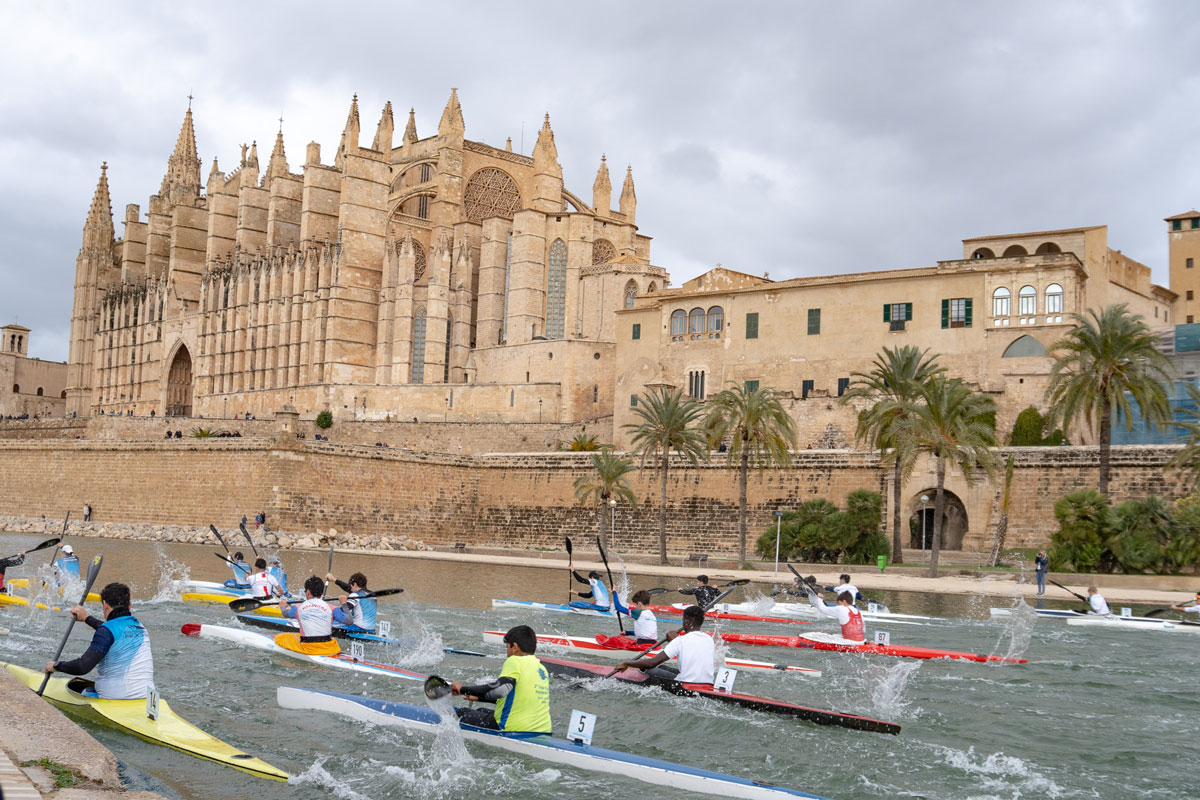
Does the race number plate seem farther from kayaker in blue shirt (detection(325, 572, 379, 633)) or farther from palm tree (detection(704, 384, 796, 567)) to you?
palm tree (detection(704, 384, 796, 567))

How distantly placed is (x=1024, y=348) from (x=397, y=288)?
1456 inches

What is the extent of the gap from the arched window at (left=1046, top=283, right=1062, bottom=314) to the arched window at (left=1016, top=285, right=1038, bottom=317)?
1.42 ft

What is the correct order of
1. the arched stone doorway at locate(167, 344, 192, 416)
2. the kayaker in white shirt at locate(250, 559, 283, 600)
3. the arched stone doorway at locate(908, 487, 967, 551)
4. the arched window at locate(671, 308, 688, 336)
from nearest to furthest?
the kayaker in white shirt at locate(250, 559, 283, 600) < the arched stone doorway at locate(908, 487, 967, 551) < the arched window at locate(671, 308, 688, 336) < the arched stone doorway at locate(167, 344, 192, 416)

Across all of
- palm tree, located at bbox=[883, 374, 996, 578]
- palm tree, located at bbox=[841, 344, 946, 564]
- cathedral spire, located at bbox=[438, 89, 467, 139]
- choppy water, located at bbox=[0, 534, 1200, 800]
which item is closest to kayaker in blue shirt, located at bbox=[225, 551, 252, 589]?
choppy water, located at bbox=[0, 534, 1200, 800]

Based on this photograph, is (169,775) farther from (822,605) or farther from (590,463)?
(590,463)

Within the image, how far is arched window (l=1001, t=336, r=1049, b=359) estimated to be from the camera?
43.4m

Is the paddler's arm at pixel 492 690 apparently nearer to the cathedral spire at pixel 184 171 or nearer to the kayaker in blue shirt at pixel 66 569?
the kayaker in blue shirt at pixel 66 569

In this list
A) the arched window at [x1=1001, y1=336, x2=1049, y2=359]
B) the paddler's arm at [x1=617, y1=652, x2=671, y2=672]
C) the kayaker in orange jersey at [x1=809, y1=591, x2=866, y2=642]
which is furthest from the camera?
the arched window at [x1=1001, y1=336, x2=1049, y2=359]

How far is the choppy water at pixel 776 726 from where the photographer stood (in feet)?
33.7

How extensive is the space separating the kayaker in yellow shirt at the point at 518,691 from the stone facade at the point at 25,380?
94.8 m

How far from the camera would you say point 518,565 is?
40.1 meters

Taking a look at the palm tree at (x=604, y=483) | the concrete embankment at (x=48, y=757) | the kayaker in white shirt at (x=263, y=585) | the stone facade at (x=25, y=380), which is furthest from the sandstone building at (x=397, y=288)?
the concrete embankment at (x=48, y=757)

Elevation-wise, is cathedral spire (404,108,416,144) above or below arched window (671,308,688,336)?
above

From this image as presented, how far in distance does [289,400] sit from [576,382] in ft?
65.9
